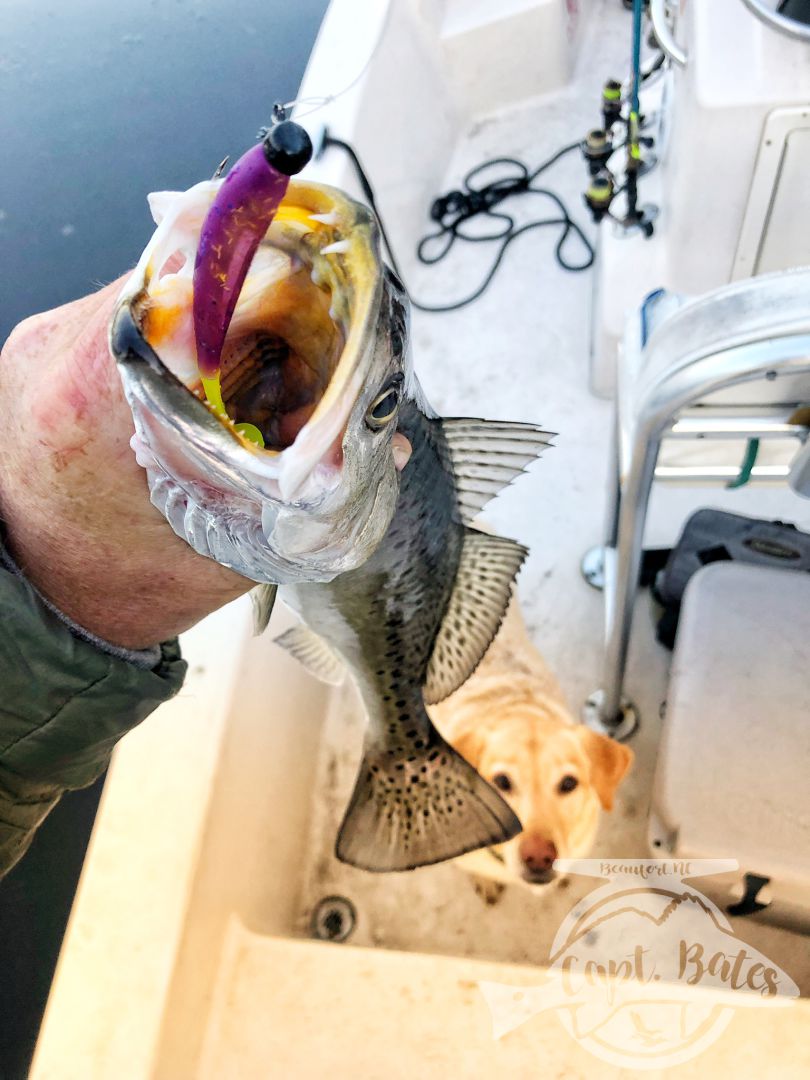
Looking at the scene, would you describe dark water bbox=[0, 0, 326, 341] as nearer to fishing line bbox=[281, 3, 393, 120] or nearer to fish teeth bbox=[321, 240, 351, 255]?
fishing line bbox=[281, 3, 393, 120]

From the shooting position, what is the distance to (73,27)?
5.14m

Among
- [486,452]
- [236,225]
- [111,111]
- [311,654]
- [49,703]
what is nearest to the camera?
[236,225]

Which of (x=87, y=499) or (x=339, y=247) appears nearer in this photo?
(x=339, y=247)

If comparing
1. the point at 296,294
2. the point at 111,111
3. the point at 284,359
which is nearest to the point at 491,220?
the point at 284,359

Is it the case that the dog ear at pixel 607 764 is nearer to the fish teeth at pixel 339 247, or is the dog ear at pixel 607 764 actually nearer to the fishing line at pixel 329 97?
the fish teeth at pixel 339 247

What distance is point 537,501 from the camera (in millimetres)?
2533

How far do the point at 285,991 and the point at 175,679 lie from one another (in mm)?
711

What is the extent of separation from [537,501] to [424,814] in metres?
1.15

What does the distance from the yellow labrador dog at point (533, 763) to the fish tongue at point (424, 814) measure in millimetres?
349

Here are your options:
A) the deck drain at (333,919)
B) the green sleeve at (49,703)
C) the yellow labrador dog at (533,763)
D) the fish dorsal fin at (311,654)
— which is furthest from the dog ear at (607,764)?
the green sleeve at (49,703)

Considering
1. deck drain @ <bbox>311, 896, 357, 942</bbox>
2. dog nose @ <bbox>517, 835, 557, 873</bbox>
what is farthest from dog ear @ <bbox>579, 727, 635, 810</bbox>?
deck drain @ <bbox>311, 896, 357, 942</bbox>

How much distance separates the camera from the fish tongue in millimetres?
→ 1675

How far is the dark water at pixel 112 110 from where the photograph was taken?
4.48m

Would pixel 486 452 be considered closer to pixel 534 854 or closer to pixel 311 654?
pixel 311 654
